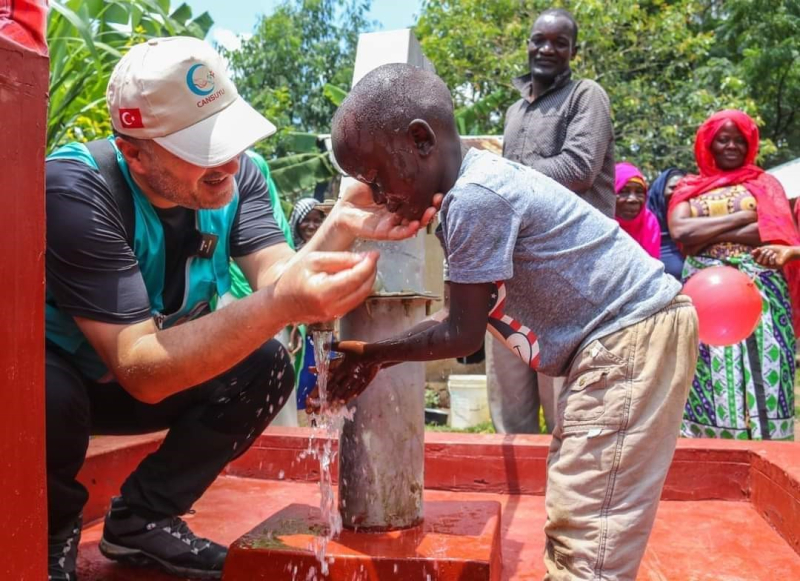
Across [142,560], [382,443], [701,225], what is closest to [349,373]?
[382,443]

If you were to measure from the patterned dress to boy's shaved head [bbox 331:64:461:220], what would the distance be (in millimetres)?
2988

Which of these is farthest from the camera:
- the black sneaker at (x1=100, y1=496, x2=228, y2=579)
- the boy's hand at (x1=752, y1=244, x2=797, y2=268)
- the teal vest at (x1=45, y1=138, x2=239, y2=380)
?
the boy's hand at (x1=752, y1=244, x2=797, y2=268)

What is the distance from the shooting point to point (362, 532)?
2.48 metres

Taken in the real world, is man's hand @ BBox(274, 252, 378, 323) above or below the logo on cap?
below

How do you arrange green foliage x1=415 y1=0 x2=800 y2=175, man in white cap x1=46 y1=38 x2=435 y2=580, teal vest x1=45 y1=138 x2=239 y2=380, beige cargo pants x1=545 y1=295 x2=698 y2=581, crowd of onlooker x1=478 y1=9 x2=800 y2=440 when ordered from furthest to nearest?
green foliage x1=415 y1=0 x2=800 y2=175
crowd of onlooker x1=478 y1=9 x2=800 y2=440
teal vest x1=45 y1=138 x2=239 y2=380
beige cargo pants x1=545 y1=295 x2=698 y2=581
man in white cap x1=46 y1=38 x2=435 y2=580

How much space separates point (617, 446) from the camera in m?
2.12

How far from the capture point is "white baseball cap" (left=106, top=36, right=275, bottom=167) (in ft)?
7.21

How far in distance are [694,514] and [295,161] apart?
30.2 ft

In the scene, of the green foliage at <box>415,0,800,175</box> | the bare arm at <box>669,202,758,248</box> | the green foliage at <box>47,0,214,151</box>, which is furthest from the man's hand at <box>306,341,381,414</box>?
the green foliage at <box>415,0,800,175</box>

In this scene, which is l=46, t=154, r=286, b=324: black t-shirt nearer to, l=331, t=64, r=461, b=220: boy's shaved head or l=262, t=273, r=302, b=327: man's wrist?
l=262, t=273, r=302, b=327: man's wrist

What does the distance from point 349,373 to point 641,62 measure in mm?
13124

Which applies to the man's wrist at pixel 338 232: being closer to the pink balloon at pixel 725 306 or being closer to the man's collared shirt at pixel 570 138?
the man's collared shirt at pixel 570 138

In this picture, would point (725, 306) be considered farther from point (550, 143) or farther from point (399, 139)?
point (399, 139)

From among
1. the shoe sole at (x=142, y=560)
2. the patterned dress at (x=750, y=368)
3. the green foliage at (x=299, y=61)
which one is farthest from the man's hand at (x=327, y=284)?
the green foliage at (x=299, y=61)
